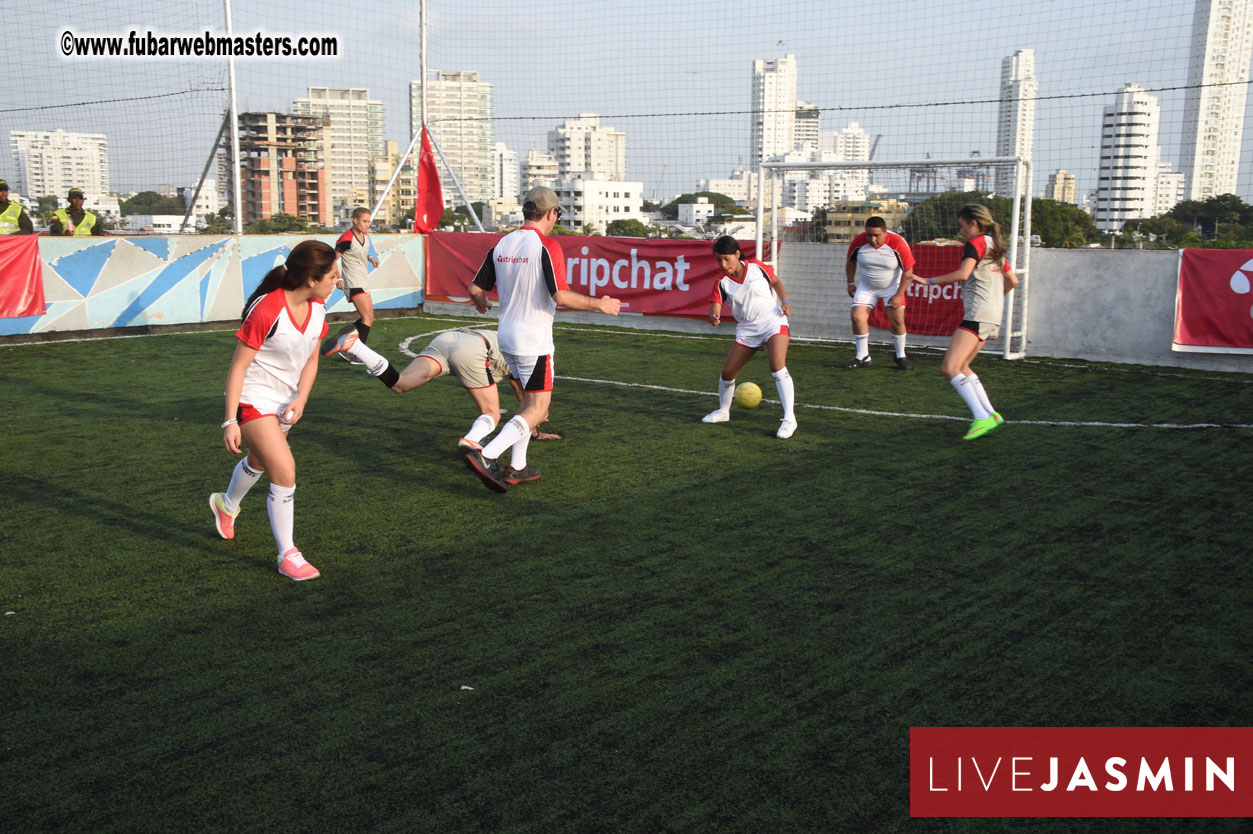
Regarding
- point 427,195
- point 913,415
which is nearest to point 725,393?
point 913,415

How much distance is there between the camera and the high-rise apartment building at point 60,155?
56.5ft

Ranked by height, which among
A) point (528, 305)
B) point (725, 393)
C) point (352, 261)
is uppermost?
point (352, 261)

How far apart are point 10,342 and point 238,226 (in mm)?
3964

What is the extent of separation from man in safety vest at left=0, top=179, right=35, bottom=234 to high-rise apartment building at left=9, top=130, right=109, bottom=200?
149 centimetres

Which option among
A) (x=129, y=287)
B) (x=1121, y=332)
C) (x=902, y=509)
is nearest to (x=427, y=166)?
(x=129, y=287)

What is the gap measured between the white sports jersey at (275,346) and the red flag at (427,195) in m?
14.9

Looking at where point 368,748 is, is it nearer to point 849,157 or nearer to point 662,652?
point 662,652

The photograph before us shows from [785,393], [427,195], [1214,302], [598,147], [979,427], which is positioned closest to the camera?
[979,427]

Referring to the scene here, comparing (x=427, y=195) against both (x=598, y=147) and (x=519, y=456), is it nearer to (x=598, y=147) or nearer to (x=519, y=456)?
(x=598, y=147)

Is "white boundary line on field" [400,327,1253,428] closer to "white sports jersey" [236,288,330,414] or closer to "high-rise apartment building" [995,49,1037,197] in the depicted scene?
"white sports jersey" [236,288,330,414]

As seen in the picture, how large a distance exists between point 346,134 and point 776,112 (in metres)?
9.64

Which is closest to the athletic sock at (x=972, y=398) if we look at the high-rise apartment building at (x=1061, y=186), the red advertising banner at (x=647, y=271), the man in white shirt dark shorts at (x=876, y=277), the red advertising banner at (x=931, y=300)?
the man in white shirt dark shorts at (x=876, y=277)

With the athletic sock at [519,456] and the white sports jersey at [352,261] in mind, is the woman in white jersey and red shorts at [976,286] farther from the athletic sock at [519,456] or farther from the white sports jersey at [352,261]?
the white sports jersey at [352,261]

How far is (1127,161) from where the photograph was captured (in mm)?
14133
